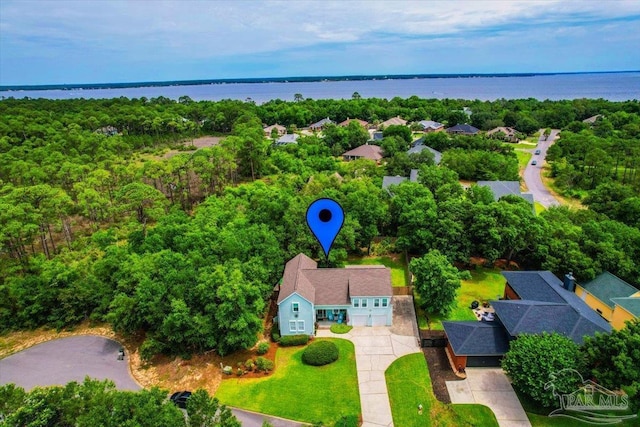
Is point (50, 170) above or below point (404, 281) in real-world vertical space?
above

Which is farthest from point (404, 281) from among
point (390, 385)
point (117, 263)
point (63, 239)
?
point (63, 239)

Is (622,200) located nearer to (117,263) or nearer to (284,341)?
(284,341)

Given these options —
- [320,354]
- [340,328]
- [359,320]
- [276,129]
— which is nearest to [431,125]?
[276,129]

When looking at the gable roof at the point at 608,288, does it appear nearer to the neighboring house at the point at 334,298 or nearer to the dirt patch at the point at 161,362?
the neighboring house at the point at 334,298

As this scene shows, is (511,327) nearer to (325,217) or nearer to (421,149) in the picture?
(325,217)

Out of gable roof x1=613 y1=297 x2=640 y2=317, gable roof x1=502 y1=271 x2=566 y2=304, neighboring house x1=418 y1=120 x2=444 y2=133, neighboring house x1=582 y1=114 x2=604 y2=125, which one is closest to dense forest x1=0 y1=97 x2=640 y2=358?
gable roof x1=502 y1=271 x2=566 y2=304

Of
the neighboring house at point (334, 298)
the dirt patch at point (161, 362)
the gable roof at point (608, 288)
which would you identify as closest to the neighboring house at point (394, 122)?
the gable roof at point (608, 288)

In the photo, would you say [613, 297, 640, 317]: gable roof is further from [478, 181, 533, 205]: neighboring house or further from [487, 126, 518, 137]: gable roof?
[487, 126, 518, 137]: gable roof
